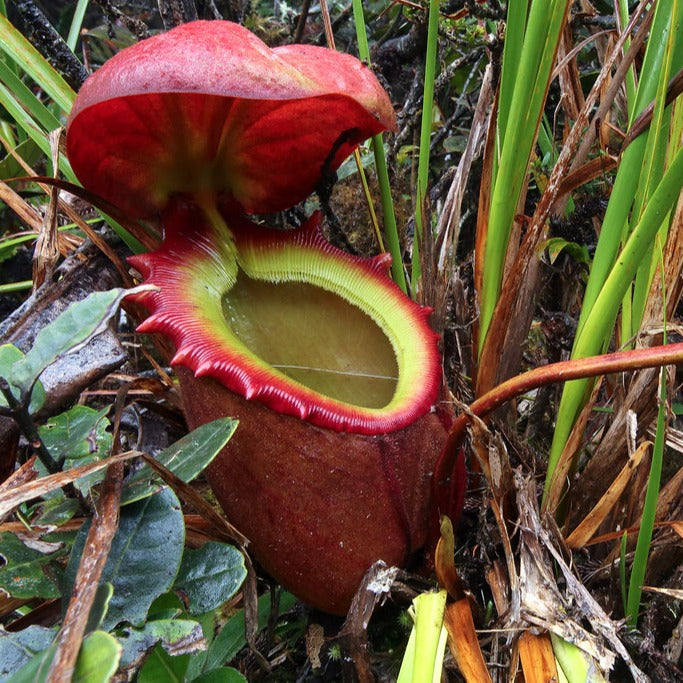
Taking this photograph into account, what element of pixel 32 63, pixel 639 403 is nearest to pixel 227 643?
pixel 639 403

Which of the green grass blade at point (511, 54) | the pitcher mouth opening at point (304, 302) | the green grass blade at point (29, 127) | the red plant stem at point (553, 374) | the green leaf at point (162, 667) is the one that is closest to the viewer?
the red plant stem at point (553, 374)

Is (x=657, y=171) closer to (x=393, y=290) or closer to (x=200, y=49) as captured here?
(x=393, y=290)

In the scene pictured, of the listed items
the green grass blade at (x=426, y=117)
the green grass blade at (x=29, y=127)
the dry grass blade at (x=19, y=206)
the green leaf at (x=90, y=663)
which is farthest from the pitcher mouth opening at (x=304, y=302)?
the green leaf at (x=90, y=663)

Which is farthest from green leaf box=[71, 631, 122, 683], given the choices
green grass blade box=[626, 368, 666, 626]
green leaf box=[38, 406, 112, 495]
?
green grass blade box=[626, 368, 666, 626]

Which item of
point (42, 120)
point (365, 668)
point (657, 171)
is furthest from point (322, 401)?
point (42, 120)

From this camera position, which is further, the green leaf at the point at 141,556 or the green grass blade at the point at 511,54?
the green grass blade at the point at 511,54

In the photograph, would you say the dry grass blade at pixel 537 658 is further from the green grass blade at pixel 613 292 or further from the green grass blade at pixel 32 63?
the green grass blade at pixel 32 63
